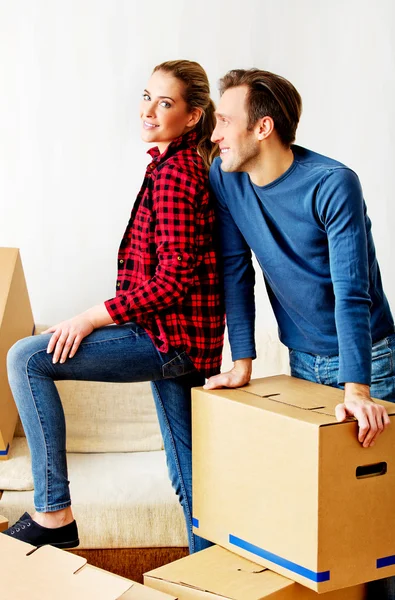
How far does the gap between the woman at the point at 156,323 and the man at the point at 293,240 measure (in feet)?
0.18

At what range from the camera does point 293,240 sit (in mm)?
1570

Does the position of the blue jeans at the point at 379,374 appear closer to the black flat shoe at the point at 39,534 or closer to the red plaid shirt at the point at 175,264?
the red plaid shirt at the point at 175,264

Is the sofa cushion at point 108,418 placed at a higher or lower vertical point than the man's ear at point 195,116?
→ lower

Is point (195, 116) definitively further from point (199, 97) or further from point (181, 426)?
point (181, 426)

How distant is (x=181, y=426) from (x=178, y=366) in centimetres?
18

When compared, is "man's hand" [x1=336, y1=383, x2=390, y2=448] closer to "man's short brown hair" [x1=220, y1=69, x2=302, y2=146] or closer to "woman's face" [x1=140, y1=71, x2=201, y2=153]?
"man's short brown hair" [x1=220, y1=69, x2=302, y2=146]

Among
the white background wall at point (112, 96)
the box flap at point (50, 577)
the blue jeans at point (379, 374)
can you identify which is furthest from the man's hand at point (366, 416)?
the white background wall at point (112, 96)

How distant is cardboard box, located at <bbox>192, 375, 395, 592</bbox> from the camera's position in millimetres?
1329

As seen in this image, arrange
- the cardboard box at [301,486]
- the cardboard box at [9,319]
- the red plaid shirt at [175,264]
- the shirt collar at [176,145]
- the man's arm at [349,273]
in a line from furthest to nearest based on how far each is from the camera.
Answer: the cardboard box at [9,319] < the shirt collar at [176,145] < the red plaid shirt at [175,264] < the man's arm at [349,273] < the cardboard box at [301,486]

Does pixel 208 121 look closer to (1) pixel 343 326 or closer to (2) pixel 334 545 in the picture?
(1) pixel 343 326

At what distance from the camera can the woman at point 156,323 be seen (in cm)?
152

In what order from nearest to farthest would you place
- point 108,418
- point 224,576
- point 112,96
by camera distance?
point 224,576
point 108,418
point 112,96

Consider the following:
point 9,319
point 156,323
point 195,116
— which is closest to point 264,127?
point 195,116

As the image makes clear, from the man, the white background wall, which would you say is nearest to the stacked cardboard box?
the man
